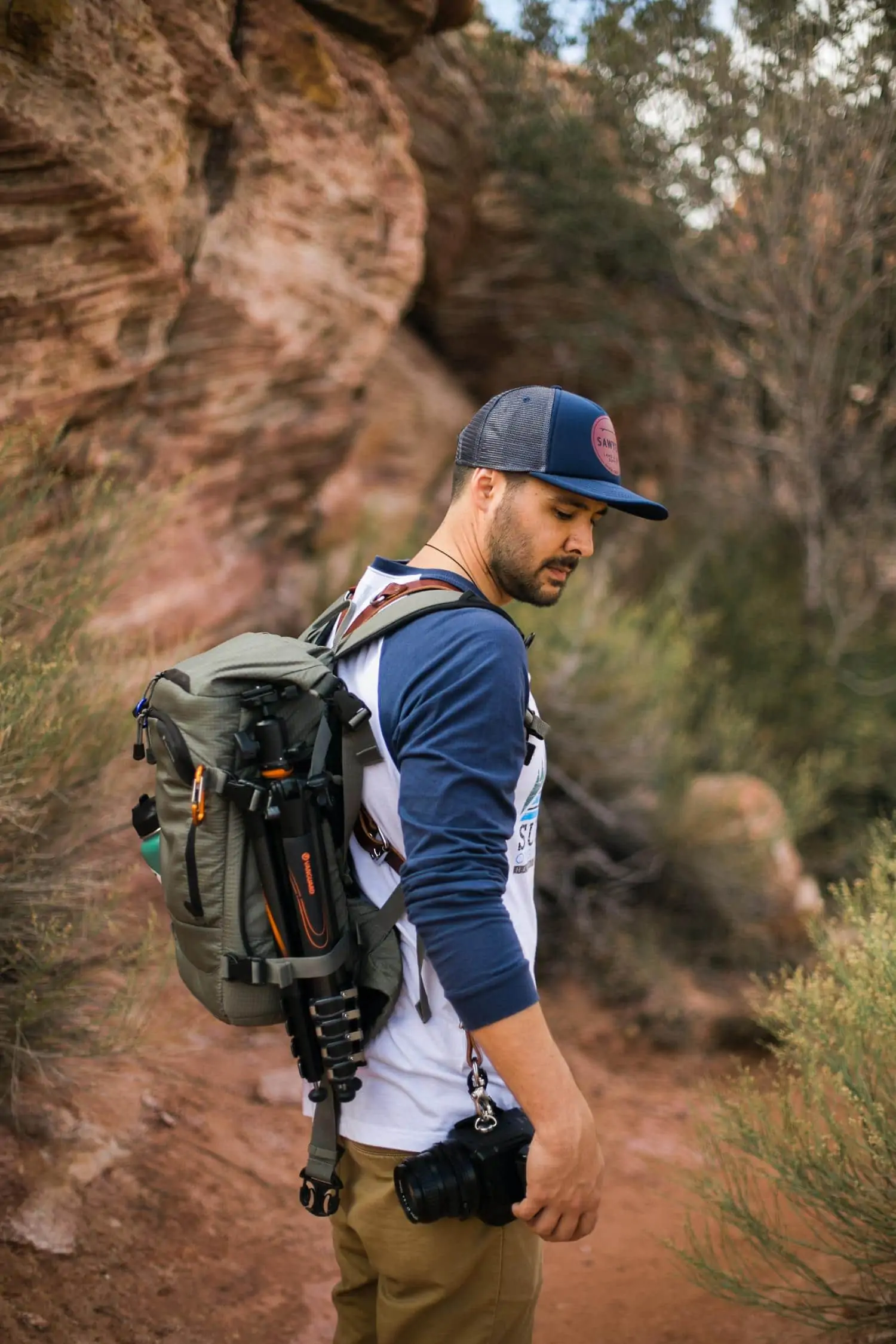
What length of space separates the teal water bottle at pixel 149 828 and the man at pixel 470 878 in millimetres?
343

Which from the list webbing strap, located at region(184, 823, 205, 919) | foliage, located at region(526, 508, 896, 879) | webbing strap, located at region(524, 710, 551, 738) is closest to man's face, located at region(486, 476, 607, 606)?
webbing strap, located at region(524, 710, 551, 738)

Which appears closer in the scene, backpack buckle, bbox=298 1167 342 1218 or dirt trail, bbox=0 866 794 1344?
backpack buckle, bbox=298 1167 342 1218

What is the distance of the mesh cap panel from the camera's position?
1740mm

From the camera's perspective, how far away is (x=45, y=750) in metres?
2.77

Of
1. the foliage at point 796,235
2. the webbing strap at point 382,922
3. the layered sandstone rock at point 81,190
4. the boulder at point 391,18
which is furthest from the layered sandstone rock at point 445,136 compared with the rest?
the webbing strap at point 382,922

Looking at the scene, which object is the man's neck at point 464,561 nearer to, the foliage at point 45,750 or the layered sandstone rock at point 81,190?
the foliage at point 45,750

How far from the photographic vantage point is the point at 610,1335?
3070 millimetres

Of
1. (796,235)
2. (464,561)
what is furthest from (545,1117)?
(796,235)

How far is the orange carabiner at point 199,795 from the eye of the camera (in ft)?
5.17

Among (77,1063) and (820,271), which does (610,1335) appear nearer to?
(77,1063)

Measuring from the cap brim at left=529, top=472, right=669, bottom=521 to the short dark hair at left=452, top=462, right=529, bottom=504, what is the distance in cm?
4

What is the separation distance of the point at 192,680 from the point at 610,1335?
8.42 feet

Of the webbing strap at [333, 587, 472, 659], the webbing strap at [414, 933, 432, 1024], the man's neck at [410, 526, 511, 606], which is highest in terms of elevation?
the man's neck at [410, 526, 511, 606]

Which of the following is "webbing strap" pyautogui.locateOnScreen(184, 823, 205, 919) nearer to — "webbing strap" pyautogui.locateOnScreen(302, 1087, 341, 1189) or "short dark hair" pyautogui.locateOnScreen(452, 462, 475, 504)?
"webbing strap" pyautogui.locateOnScreen(302, 1087, 341, 1189)
